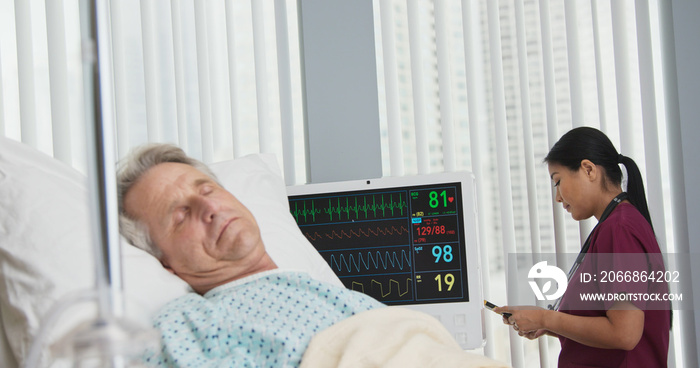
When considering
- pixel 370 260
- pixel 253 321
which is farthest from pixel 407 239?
pixel 253 321

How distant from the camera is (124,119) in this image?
2207 millimetres

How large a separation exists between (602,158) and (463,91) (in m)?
0.60

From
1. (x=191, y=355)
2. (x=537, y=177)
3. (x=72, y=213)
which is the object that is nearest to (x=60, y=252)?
(x=72, y=213)

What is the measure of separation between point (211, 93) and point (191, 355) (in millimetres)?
1370

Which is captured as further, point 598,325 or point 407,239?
point 407,239

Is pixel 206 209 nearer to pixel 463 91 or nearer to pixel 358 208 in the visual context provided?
pixel 358 208

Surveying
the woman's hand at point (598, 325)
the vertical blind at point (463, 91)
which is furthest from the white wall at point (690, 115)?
the woman's hand at point (598, 325)

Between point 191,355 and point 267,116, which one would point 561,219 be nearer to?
point 267,116

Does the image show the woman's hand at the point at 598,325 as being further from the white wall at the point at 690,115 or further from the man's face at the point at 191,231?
the man's face at the point at 191,231

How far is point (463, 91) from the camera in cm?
232

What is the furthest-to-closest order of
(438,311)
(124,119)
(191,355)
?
1. (124,119)
2. (438,311)
3. (191,355)

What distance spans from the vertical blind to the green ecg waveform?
0.33 meters

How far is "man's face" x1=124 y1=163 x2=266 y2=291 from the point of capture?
4.50 ft

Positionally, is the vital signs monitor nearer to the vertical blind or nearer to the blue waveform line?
the blue waveform line
